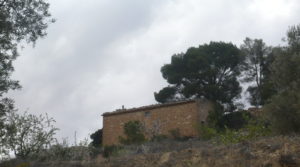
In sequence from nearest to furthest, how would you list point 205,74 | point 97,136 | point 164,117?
point 164,117, point 97,136, point 205,74

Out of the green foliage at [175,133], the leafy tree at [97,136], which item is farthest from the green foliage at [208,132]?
the leafy tree at [97,136]

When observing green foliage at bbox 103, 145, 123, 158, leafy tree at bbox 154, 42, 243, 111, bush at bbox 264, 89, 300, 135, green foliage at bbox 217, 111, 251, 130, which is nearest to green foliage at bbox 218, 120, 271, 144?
bush at bbox 264, 89, 300, 135

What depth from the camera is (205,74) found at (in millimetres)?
32812

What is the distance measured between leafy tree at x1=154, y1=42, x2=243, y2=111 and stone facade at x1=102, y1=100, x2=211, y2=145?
2735 millimetres

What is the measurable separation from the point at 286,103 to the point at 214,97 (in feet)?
68.3

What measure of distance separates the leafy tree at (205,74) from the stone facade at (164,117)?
2.73 meters

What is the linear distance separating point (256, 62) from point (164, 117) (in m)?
10.2

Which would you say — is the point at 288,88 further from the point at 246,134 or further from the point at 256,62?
the point at 256,62

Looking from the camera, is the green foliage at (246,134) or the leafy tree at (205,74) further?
the leafy tree at (205,74)

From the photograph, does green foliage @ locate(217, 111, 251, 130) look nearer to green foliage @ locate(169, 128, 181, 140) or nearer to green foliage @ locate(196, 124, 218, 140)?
green foliage @ locate(169, 128, 181, 140)

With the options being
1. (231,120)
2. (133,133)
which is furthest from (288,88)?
(231,120)

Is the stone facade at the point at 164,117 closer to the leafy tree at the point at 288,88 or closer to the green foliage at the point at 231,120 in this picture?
the green foliage at the point at 231,120

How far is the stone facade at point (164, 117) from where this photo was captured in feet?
89.4

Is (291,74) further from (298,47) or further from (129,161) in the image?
(129,161)
